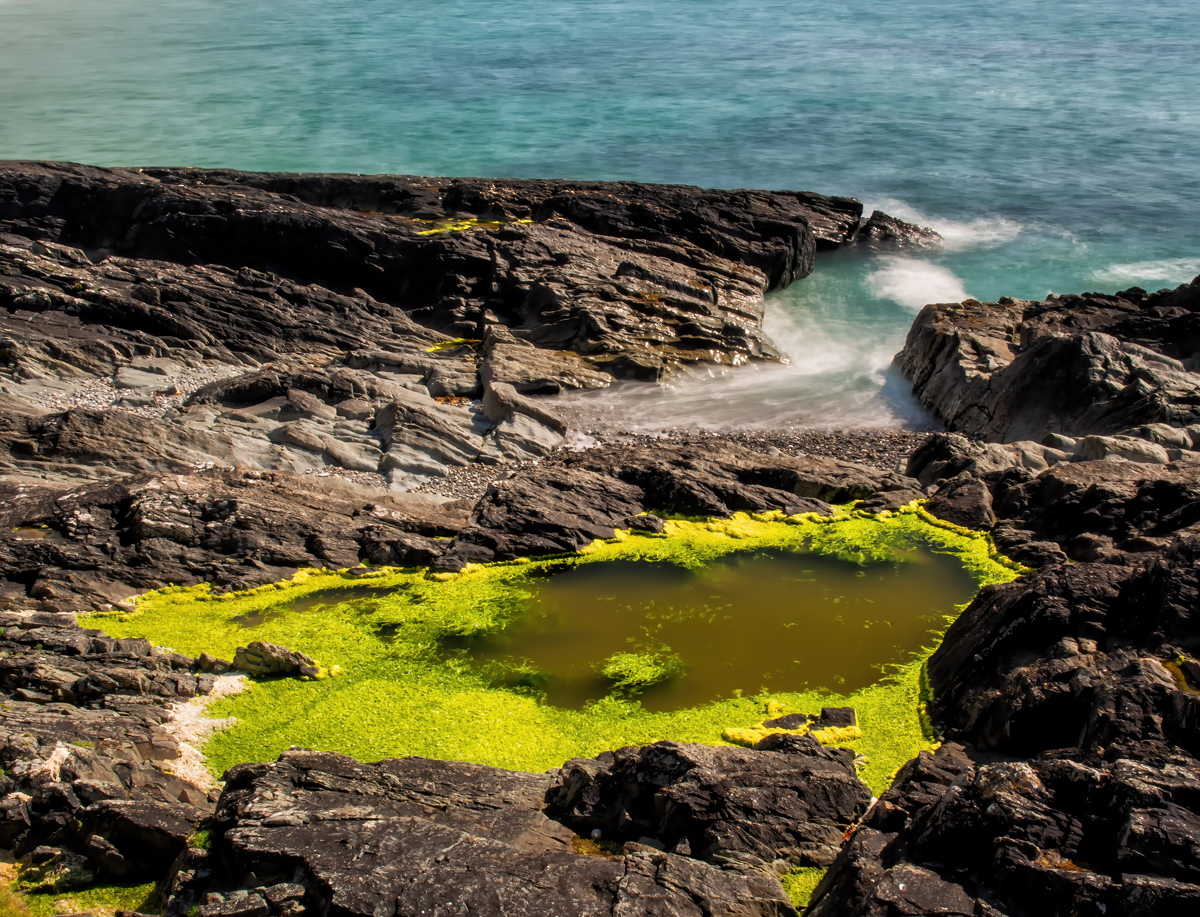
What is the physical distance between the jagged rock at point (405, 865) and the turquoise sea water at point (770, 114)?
19089 mm

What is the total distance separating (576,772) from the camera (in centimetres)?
1043

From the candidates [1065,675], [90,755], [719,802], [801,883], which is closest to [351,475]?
[90,755]

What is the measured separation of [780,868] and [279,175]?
1660 inches

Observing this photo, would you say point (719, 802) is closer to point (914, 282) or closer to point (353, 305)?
point (353, 305)

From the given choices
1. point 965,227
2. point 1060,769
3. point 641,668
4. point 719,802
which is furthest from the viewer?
point 965,227

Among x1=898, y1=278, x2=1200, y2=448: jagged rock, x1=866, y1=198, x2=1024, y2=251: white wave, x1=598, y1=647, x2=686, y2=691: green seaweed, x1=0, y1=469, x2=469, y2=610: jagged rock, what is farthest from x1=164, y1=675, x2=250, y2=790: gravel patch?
x1=866, y1=198, x2=1024, y2=251: white wave

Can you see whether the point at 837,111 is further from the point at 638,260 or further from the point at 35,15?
the point at 35,15

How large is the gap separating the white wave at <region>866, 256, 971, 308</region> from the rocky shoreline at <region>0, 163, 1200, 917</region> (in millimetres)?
3223

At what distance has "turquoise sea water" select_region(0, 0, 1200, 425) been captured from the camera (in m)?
39.8

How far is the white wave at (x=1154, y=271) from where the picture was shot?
40.1 m

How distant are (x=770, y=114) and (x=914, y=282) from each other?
1532 inches

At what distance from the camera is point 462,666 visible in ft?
48.4

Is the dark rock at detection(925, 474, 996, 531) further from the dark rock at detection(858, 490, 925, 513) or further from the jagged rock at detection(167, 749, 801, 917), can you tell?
the jagged rock at detection(167, 749, 801, 917)

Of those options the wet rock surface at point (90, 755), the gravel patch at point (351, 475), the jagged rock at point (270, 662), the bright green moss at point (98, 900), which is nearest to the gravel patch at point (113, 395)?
the gravel patch at point (351, 475)
